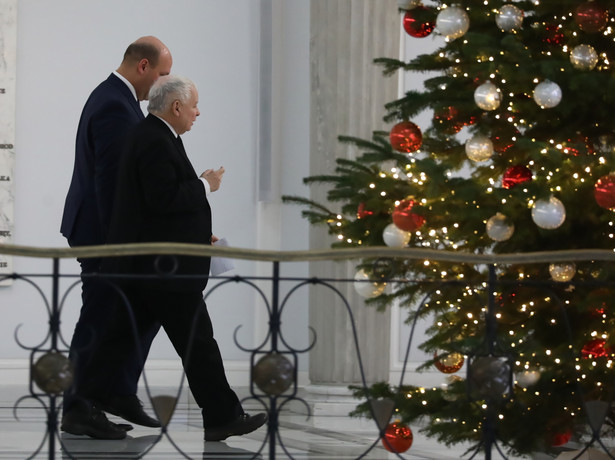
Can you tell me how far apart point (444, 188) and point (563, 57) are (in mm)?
637

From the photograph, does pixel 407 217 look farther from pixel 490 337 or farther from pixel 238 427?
pixel 238 427

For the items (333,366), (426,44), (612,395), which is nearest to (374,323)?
(333,366)

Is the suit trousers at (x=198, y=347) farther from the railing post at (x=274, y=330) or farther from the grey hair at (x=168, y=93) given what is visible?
the railing post at (x=274, y=330)

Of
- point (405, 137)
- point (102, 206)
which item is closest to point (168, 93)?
point (102, 206)

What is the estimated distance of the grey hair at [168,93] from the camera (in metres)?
4.33

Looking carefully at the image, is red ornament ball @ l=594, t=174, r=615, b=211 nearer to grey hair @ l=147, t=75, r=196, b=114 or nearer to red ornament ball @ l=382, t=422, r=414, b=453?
red ornament ball @ l=382, t=422, r=414, b=453

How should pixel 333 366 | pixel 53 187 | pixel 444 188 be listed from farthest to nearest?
1. pixel 53 187
2. pixel 333 366
3. pixel 444 188

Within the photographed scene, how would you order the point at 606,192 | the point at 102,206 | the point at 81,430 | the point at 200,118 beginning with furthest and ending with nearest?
the point at 200,118, the point at 102,206, the point at 81,430, the point at 606,192

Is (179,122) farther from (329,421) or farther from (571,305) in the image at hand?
(329,421)

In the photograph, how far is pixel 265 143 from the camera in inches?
298

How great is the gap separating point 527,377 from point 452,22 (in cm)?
128

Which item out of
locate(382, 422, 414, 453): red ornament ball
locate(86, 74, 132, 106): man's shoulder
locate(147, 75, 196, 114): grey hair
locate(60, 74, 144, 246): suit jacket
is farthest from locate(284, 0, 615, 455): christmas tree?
locate(86, 74, 132, 106): man's shoulder

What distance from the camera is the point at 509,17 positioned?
3.81m

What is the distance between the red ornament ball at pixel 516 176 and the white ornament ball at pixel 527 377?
25.9 inches
